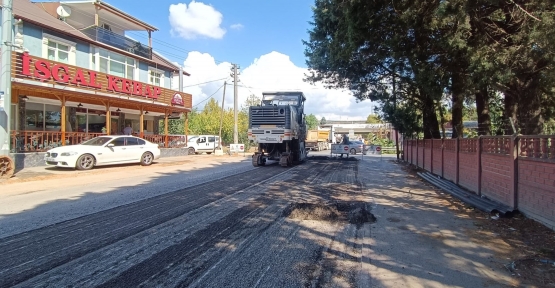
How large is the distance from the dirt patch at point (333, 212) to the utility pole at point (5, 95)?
1129cm

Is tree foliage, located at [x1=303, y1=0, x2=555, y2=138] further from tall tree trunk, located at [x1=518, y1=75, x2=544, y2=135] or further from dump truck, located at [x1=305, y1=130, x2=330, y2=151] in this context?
dump truck, located at [x1=305, y1=130, x2=330, y2=151]

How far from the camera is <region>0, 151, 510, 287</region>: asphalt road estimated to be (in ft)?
13.2

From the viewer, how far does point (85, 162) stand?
15.3 m

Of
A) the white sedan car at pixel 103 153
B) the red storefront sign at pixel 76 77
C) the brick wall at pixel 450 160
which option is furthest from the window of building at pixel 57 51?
the brick wall at pixel 450 160

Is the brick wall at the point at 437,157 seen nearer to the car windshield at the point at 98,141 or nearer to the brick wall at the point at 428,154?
the brick wall at the point at 428,154

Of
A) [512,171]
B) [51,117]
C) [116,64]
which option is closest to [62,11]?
[116,64]

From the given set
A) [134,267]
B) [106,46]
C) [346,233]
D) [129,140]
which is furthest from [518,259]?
[106,46]

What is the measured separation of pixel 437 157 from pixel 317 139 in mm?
31727

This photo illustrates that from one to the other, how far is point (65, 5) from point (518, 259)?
89.9ft

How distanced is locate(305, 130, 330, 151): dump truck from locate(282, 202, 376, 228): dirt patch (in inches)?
1361

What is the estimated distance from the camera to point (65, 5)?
23.0m

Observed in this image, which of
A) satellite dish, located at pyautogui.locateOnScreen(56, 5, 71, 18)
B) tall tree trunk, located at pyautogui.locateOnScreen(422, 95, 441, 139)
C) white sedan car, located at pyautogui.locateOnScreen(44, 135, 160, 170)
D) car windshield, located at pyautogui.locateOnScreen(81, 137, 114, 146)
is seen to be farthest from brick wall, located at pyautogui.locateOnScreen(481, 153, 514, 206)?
satellite dish, located at pyautogui.locateOnScreen(56, 5, 71, 18)

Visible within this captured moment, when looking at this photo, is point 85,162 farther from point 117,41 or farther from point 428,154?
point 428,154

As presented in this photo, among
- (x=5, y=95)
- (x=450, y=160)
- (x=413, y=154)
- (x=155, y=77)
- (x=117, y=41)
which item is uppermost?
(x=117, y=41)
